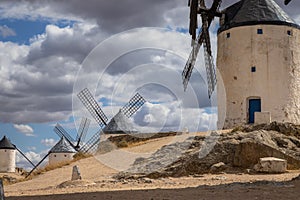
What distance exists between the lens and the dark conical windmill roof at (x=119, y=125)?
3519 cm

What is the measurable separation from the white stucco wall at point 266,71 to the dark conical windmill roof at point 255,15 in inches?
11.6

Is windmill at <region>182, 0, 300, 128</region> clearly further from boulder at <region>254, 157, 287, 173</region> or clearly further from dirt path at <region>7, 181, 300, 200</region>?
dirt path at <region>7, 181, 300, 200</region>

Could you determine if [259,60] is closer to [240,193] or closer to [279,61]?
[279,61]

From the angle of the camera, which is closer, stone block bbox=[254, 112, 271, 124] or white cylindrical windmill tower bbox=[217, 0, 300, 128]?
stone block bbox=[254, 112, 271, 124]

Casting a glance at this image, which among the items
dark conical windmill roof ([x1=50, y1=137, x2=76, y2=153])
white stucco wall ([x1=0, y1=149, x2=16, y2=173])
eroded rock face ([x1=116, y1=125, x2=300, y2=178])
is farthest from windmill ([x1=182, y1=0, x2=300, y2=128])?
white stucco wall ([x1=0, y1=149, x2=16, y2=173])

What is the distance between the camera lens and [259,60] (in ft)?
81.5

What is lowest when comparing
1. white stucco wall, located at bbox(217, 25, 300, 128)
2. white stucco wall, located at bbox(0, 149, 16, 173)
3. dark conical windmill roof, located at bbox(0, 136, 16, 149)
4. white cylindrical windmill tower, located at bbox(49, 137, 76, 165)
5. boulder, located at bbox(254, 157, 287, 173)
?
white stucco wall, located at bbox(0, 149, 16, 173)

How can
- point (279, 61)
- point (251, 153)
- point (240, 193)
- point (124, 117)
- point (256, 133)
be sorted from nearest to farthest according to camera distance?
point (240, 193)
point (251, 153)
point (256, 133)
point (279, 61)
point (124, 117)

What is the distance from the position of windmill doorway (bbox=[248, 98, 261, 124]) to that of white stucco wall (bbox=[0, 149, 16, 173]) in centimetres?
3420

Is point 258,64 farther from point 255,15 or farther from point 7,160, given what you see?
point 7,160

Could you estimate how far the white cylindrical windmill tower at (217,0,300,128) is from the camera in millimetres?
24828

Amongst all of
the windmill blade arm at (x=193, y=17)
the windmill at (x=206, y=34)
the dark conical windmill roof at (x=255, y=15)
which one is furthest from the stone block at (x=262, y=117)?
the windmill blade arm at (x=193, y=17)

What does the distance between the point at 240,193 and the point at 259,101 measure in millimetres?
16135

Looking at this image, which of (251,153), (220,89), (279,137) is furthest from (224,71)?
(251,153)
